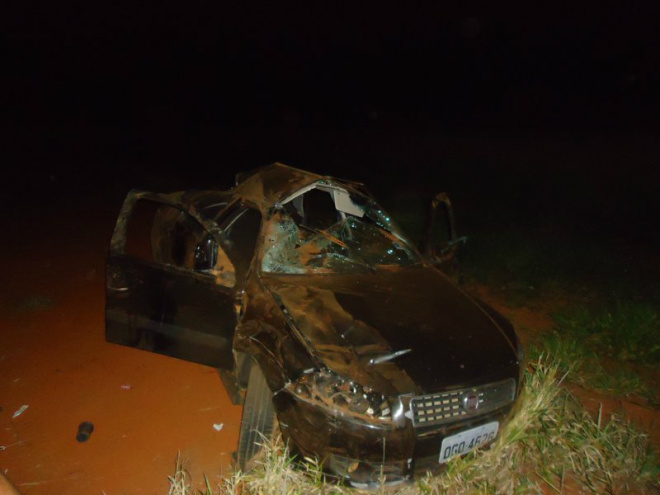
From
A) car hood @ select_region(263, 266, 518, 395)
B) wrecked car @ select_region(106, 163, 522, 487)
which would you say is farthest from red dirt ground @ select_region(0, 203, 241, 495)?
car hood @ select_region(263, 266, 518, 395)

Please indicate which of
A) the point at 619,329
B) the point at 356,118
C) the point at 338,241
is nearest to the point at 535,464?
the point at 338,241

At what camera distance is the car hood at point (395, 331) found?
8.00 feet

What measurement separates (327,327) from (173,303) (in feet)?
3.94

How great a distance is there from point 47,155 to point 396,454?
15.1 metres

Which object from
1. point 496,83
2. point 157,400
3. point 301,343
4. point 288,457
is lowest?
point 157,400

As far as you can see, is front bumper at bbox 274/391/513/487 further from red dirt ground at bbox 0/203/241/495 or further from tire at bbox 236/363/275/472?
red dirt ground at bbox 0/203/241/495

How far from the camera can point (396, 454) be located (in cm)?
231

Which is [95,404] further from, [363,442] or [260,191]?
[363,442]

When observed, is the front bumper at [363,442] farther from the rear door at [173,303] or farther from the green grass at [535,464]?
the rear door at [173,303]

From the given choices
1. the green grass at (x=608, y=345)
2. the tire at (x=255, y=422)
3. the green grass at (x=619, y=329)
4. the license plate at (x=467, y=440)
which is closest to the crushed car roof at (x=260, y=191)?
the tire at (x=255, y=422)

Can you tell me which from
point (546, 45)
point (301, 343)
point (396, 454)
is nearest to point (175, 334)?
point (301, 343)

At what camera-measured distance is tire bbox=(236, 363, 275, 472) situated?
8.79 feet

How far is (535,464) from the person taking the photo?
2975mm

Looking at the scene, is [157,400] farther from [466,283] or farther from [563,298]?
[563,298]
